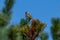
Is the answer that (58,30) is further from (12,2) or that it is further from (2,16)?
(2,16)

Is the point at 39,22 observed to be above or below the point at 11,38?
above

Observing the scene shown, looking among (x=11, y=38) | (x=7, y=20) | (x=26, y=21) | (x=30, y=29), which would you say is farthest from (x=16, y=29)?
(x=26, y=21)

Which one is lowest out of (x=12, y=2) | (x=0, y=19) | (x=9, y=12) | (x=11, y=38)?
(x=11, y=38)

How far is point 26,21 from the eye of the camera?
471 cm

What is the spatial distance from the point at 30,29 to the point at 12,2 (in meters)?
1.18

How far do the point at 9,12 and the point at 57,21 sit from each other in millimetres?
1190

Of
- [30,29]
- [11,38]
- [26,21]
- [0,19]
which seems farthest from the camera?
[26,21]

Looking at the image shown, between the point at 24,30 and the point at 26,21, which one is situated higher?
the point at 26,21

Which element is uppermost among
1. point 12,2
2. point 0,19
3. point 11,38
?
point 12,2

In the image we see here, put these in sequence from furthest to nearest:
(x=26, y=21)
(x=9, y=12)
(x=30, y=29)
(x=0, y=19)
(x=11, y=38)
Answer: (x=26, y=21) → (x=30, y=29) → (x=11, y=38) → (x=9, y=12) → (x=0, y=19)

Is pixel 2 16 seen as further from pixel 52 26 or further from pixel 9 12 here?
pixel 52 26

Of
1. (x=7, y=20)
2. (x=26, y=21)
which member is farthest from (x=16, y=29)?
(x=26, y=21)

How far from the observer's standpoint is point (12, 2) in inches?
117

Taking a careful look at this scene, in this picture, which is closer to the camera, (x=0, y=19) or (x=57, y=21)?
(x=0, y=19)
